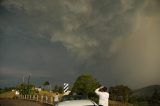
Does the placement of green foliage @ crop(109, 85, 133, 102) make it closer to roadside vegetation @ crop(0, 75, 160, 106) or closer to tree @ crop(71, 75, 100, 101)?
roadside vegetation @ crop(0, 75, 160, 106)

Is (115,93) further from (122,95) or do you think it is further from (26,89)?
(26,89)

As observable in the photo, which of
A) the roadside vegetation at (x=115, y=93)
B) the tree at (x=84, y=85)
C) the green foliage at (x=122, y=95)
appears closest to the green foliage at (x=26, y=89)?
the roadside vegetation at (x=115, y=93)

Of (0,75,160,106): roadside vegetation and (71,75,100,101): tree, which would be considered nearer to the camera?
(0,75,160,106): roadside vegetation

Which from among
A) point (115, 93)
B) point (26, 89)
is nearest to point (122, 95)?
point (115, 93)

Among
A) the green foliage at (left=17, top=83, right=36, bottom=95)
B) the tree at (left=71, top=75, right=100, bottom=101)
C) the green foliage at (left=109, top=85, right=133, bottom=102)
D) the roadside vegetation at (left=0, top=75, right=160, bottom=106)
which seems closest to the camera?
the roadside vegetation at (left=0, top=75, right=160, bottom=106)

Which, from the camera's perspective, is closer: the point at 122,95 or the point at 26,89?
the point at 122,95

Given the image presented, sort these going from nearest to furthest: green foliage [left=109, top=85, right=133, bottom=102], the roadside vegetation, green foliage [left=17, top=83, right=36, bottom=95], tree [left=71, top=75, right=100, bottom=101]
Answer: the roadside vegetation < green foliage [left=109, top=85, right=133, bottom=102] < tree [left=71, top=75, right=100, bottom=101] < green foliage [left=17, top=83, right=36, bottom=95]

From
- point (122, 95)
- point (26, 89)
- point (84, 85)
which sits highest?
point (26, 89)

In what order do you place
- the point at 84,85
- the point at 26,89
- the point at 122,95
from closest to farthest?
the point at 122,95
the point at 84,85
the point at 26,89

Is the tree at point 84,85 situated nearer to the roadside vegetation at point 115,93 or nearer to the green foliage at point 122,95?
the roadside vegetation at point 115,93

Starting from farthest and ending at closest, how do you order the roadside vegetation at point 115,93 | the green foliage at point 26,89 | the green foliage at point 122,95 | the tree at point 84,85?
the green foliage at point 26,89
the tree at point 84,85
the green foliage at point 122,95
the roadside vegetation at point 115,93

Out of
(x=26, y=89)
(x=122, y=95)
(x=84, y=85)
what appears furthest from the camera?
(x=26, y=89)

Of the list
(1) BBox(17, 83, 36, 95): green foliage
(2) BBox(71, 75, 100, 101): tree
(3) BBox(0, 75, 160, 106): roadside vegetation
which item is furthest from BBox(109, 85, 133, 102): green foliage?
(1) BBox(17, 83, 36, 95): green foliage

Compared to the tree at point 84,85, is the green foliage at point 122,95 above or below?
below
